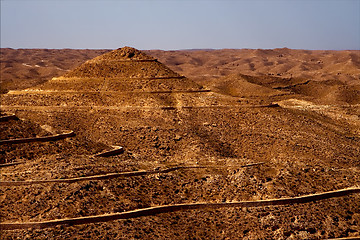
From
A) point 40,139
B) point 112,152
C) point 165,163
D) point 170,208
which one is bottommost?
point 170,208

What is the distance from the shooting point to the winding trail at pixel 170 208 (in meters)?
16.6

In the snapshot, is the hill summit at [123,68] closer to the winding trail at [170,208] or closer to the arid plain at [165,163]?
the arid plain at [165,163]

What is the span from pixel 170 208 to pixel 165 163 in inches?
221

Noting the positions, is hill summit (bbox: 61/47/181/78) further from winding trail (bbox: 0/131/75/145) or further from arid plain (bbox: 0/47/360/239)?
winding trail (bbox: 0/131/75/145)

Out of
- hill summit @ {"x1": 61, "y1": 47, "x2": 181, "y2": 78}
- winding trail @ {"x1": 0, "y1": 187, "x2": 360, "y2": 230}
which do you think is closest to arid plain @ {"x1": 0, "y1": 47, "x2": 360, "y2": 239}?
winding trail @ {"x1": 0, "y1": 187, "x2": 360, "y2": 230}

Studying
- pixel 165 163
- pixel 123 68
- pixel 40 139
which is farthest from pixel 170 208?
pixel 123 68

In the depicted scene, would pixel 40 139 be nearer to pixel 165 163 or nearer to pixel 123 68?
pixel 165 163

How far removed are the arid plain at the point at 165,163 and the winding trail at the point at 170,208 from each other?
45 millimetres

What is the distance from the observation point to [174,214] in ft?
62.6

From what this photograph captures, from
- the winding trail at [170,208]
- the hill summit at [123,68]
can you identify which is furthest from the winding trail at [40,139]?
the hill summit at [123,68]

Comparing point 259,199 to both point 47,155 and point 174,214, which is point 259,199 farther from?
point 47,155

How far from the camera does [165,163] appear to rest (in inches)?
969

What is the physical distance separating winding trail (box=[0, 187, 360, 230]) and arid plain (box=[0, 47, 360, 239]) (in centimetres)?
5

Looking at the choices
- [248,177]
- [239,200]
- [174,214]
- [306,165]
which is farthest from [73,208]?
[306,165]
